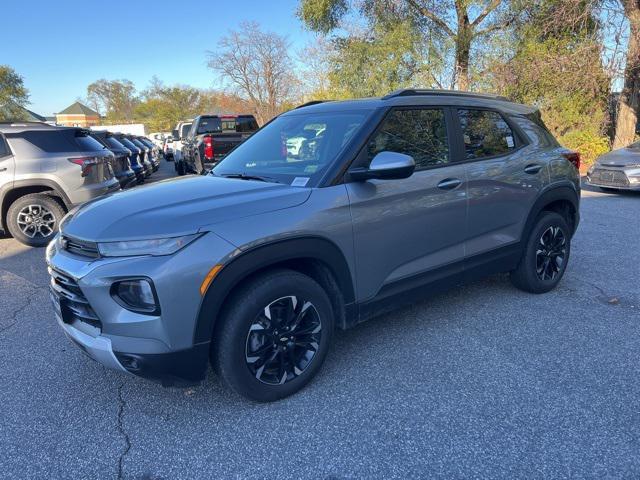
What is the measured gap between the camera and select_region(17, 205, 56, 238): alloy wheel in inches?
274

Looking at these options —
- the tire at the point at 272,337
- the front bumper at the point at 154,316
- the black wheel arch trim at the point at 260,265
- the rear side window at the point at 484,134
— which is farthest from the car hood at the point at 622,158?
the front bumper at the point at 154,316

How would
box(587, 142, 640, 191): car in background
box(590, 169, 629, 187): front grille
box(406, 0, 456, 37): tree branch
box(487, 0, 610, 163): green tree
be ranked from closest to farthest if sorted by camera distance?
box(587, 142, 640, 191): car in background → box(590, 169, 629, 187): front grille → box(487, 0, 610, 163): green tree → box(406, 0, 456, 37): tree branch

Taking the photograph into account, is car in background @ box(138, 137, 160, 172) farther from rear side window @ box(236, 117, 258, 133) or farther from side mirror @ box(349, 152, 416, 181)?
side mirror @ box(349, 152, 416, 181)

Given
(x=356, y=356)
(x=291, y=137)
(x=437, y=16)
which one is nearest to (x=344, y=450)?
(x=356, y=356)

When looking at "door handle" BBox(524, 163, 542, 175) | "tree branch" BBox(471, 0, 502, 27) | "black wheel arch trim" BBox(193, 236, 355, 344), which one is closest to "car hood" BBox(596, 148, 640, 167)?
"door handle" BBox(524, 163, 542, 175)

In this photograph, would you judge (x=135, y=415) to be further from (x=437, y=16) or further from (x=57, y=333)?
(x=437, y=16)

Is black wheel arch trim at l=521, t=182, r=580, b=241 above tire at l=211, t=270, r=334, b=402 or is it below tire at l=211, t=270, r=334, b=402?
above

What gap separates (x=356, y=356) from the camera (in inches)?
134

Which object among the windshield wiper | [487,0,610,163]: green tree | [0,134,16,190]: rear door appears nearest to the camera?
the windshield wiper

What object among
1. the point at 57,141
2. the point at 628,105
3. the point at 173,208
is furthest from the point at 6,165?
the point at 628,105

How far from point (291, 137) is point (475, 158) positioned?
148 cm

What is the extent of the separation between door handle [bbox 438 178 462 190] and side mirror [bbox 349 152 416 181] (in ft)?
2.04

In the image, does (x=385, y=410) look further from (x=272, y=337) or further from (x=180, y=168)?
(x=180, y=168)

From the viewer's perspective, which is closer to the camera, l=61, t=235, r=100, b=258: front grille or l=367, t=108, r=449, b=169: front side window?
l=61, t=235, r=100, b=258: front grille
